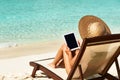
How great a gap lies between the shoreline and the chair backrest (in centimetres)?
331

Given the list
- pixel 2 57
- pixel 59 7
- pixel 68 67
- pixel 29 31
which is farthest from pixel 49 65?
pixel 59 7

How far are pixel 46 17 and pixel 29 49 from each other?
594cm

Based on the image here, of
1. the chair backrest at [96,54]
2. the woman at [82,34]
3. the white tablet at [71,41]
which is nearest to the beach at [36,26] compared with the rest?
the woman at [82,34]

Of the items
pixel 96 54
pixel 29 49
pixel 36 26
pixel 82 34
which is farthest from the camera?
pixel 36 26

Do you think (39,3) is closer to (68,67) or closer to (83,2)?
(83,2)

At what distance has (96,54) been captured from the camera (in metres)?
4.24

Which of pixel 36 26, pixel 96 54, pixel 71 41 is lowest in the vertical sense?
pixel 36 26

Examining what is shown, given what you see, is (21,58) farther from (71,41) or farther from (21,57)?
(71,41)

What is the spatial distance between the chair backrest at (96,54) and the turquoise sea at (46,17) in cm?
519

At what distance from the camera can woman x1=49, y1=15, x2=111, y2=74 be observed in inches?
163

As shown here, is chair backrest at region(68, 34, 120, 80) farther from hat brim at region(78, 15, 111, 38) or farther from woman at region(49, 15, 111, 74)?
hat brim at region(78, 15, 111, 38)

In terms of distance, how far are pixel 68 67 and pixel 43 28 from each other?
24.4ft

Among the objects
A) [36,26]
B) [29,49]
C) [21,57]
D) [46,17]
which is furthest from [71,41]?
[46,17]

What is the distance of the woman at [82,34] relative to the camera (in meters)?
4.14
